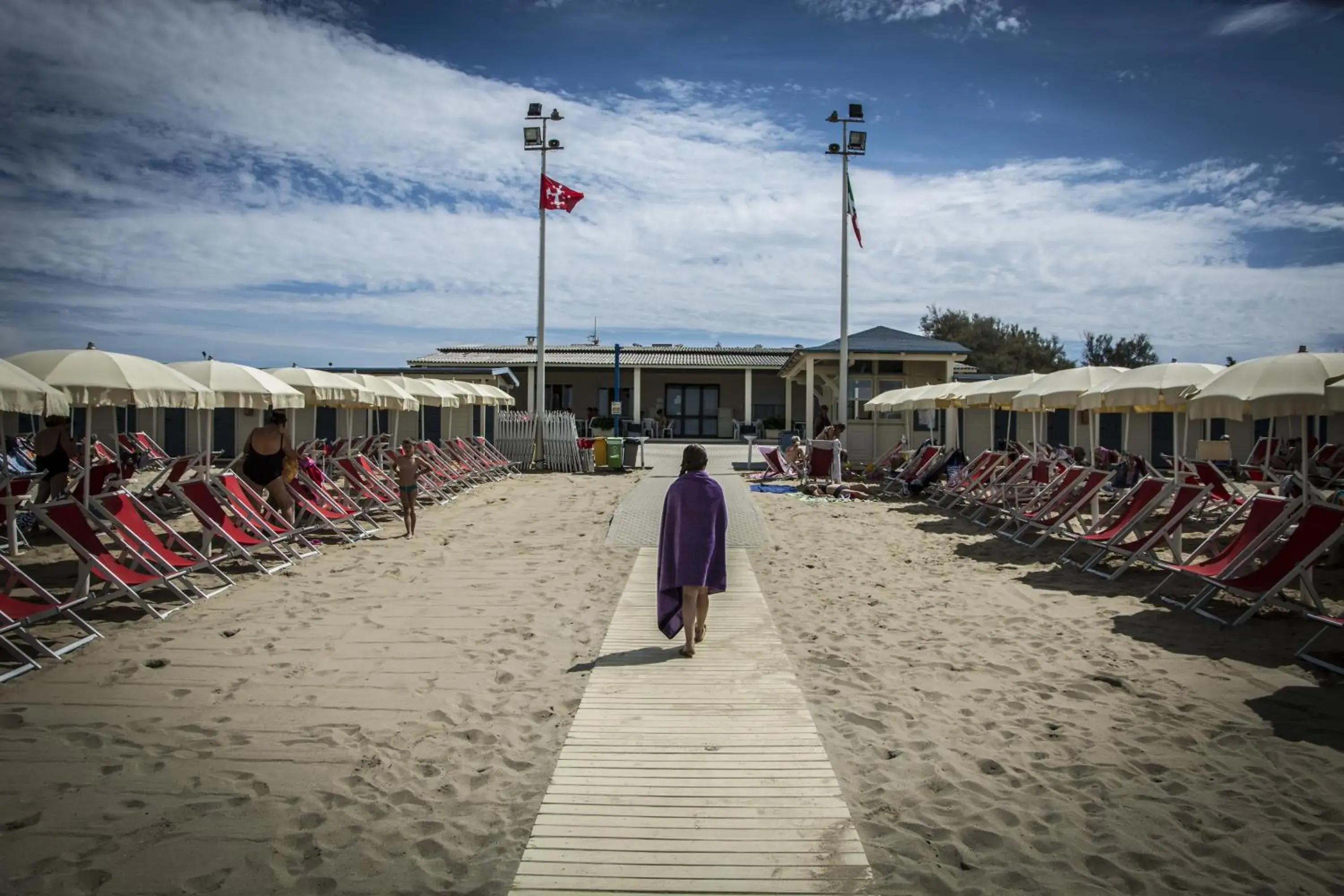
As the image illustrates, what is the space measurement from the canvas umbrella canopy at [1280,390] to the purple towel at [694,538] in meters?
4.07

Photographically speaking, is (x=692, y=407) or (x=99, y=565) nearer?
(x=99, y=565)

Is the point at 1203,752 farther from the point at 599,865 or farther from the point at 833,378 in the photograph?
the point at 833,378

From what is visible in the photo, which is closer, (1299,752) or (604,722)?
(1299,752)

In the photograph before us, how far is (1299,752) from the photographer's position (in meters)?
3.74

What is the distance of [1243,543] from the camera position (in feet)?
21.2

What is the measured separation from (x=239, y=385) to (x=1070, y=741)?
27.1 ft

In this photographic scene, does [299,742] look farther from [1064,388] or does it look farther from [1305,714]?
[1064,388]

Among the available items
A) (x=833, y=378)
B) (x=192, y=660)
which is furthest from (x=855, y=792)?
(x=833, y=378)

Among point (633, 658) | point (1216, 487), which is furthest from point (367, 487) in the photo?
point (1216, 487)

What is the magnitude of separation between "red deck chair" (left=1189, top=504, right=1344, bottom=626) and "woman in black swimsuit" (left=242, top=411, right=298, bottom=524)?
824cm

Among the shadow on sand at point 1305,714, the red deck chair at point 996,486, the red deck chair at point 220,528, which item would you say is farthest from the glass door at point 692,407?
the shadow on sand at point 1305,714

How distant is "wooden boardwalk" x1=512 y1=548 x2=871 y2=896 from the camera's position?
2.75 meters

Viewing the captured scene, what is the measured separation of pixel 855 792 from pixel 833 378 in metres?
22.6

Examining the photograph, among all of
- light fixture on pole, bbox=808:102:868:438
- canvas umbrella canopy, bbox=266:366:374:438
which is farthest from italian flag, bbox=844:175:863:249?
canvas umbrella canopy, bbox=266:366:374:438
